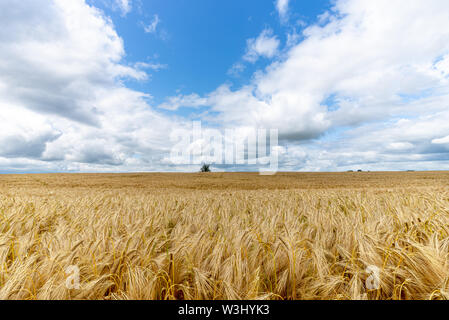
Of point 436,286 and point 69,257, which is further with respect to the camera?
point 69,257

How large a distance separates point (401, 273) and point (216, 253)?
1702mm

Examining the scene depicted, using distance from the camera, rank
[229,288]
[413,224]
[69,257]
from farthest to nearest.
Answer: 1. [413,224]
2. [69,257]
3. [229,288]
